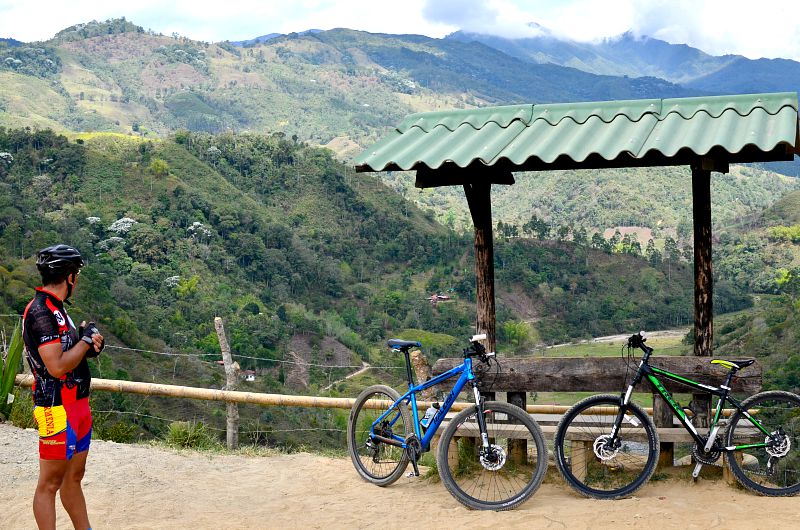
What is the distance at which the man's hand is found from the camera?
10.6 feet

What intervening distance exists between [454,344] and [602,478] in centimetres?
3582

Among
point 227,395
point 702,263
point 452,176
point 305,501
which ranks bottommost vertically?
point 305,501

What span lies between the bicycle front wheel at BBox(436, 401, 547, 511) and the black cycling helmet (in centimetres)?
200

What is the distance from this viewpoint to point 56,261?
3293mm

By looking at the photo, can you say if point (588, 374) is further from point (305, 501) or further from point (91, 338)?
point (91, 338)

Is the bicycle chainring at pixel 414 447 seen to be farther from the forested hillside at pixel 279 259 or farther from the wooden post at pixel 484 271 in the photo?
the forested hillside at pixel 279 259

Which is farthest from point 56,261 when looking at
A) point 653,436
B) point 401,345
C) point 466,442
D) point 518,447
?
point 653,436

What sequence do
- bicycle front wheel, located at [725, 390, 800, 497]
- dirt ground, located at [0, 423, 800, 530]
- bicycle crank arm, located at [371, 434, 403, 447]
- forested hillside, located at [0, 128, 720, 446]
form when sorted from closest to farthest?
dirt ground, located at [0, 423, 800, 530] → bicycle front wheel, located at [725, 390, 800, 497] → bicycle crank arm, located at [371, 434, 403, 447] → forested hillside, located at [0, 128, 720, 446]

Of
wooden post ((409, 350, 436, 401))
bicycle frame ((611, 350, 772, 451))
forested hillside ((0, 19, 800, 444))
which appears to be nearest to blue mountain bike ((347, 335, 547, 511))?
wooden post ((409, 350, 436, 401))

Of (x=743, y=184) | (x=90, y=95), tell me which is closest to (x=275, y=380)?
(x=743, y=184)

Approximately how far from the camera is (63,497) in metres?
3.42

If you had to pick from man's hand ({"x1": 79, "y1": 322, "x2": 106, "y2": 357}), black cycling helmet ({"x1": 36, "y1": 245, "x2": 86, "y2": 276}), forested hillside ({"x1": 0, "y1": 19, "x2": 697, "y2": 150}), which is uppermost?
forested hillside ({"x1": 0, "y1": 19, "x2": 697, "y2": 150})

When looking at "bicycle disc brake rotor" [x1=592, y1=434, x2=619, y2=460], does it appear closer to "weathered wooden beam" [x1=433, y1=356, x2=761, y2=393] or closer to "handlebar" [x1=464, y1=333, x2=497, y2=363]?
"weathered wooden beam" [x1=433, y1=356, x2=761, y2=393]

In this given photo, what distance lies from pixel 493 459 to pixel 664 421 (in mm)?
998
